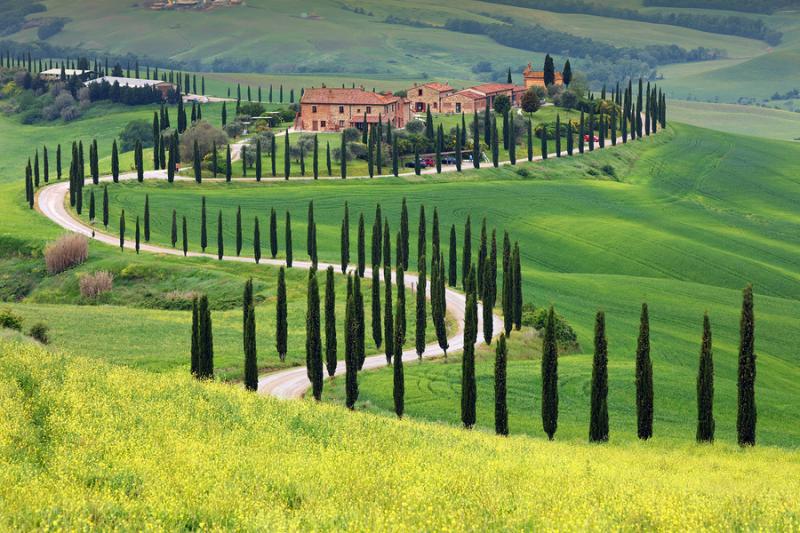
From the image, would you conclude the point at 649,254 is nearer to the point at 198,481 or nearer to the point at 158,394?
the point at 158,394

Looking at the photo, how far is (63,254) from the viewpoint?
11119 centimetres

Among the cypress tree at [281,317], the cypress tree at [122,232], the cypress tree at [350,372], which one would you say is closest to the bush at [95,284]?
the cypress tree at [122,232]

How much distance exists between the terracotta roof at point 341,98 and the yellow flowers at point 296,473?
143912 millimetres

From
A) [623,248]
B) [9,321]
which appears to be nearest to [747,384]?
[9,321]

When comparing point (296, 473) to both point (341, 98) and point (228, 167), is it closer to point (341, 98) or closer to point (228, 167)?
point (228, 167)

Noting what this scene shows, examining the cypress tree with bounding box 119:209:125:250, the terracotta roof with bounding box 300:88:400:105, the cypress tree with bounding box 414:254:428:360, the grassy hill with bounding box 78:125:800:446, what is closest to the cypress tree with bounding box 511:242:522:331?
the grassy hill with bounding box 78:125:800:446

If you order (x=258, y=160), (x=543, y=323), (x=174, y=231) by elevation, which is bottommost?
(x=543, y=323)

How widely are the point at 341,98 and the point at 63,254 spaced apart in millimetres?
88258

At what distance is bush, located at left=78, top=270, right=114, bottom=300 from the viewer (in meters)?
105

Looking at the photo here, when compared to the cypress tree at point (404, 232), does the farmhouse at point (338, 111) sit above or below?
above

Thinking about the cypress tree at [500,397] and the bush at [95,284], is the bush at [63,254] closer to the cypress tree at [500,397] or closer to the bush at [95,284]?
the bush at [95,284]

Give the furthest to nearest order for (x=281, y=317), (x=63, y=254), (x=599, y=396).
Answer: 1. (x=63, y=254)
2. (x=281, y=317)
3. (x=599, y=396)

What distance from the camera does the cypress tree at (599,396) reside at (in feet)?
188

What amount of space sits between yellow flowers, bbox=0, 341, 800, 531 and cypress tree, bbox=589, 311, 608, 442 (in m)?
6.24
